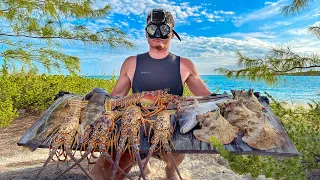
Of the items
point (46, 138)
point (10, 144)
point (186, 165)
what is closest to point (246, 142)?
point (46, 138)

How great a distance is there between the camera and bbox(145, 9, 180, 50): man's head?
10.4ft

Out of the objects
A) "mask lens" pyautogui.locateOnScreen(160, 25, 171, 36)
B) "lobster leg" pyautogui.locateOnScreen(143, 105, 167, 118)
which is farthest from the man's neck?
"lobster leg" pyautogui.locateOnScreen(143, 105, 167, 118)

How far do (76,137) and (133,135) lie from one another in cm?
41

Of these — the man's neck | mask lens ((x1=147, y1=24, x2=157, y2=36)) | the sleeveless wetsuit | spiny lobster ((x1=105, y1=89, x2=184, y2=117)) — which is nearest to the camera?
spiny lobster ((x1=105, y1=89, x2=184, y2=117))

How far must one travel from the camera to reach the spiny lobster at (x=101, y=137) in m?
1.83

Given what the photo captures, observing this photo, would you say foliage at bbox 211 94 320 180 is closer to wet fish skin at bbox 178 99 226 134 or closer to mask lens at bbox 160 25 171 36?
wet fish skin at bbox 178 99 226 134

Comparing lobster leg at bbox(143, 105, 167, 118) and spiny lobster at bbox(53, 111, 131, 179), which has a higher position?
lobster leg at bbox(143, 105, 167, 118)

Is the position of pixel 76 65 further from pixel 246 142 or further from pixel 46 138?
pixel 246 142

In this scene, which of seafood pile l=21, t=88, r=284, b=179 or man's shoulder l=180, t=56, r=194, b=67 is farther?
man's shoulder l=180, t=56, r=194, b=67

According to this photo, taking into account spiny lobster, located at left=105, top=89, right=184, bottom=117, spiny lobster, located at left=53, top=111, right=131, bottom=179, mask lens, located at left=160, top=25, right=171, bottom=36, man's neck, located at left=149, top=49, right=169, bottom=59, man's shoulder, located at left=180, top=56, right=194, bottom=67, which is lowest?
spiny lobster, located at left=53, top=111, right=131, bottom=179

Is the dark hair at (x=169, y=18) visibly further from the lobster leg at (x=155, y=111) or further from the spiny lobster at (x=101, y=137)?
the spiny lobster at (x=101, y=137)

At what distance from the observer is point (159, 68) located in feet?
10.9

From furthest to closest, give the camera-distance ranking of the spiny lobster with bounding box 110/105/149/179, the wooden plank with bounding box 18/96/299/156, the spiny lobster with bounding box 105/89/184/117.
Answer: the spiny lobster with bounding box 105/89/184/117
the wooden plank with bounding box 18/96/299/156
the spiny lobster with bounding box 110/105/149/179

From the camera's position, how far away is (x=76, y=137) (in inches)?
81.1
